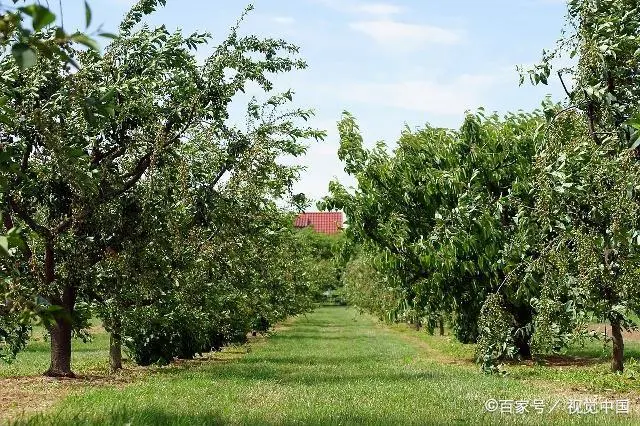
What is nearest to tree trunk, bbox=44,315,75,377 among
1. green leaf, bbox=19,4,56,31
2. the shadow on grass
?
the shadow on grass

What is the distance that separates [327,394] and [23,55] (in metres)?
10.7

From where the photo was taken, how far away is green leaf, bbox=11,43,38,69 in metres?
3.00

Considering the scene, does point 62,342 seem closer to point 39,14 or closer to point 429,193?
point 429,193

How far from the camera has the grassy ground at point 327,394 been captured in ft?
32.3

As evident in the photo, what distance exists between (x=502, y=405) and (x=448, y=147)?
10.7 metres

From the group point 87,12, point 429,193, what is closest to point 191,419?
point 87,12

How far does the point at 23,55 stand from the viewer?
3059 millimetres

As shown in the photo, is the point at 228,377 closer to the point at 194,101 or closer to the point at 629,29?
the point at 194,101

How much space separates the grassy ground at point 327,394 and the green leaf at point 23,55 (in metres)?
6.04

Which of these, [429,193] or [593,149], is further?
[429,193]

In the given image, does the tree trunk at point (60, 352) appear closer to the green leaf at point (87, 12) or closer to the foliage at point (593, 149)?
the foliage at point (593, 149)

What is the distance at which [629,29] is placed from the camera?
10.5 metres

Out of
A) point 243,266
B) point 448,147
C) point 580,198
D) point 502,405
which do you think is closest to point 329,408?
point 502,405

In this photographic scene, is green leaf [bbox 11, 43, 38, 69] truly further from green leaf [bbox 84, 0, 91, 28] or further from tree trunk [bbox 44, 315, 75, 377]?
tree trunk [bbox 44, 315, 75, 377]
